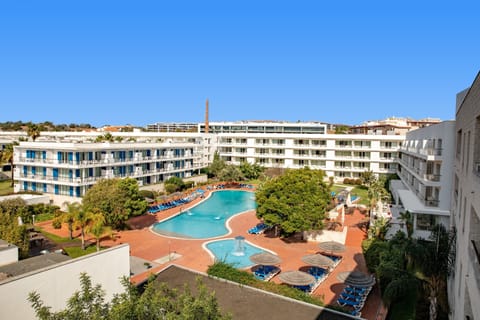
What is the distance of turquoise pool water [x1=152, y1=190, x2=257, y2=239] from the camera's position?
114ft

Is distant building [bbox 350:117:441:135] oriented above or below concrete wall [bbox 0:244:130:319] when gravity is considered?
above

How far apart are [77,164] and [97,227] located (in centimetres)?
1581

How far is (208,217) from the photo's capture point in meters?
41.1

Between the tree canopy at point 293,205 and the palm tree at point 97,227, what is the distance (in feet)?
42.3

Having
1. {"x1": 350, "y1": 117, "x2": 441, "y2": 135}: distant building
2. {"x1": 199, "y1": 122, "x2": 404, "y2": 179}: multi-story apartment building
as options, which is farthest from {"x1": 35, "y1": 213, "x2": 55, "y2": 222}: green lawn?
{"x1": 350, "y1": 117, "x2": 441, "y2": 135}: distant building

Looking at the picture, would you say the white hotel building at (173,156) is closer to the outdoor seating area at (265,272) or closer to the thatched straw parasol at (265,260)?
the outdoor seating area at (265,272)

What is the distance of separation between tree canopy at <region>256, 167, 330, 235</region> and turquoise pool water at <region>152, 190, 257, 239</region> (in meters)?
6.31

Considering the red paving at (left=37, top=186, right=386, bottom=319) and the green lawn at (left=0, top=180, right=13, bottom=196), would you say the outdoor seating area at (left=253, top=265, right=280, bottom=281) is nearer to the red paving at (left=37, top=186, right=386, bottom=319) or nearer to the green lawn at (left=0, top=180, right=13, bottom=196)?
the red paving at (left=37, top=186, right=386, bottom=319)

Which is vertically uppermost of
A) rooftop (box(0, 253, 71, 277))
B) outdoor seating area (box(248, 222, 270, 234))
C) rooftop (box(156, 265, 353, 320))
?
rooftop (box(0, 253, 71, 277))

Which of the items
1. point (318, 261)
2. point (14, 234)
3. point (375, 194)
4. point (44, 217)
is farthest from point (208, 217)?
point (14, 234)

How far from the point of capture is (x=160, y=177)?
181 feet

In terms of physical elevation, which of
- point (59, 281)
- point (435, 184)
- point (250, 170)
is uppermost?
point (435, 184)

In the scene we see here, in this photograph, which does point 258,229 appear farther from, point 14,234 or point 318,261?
point 14,234

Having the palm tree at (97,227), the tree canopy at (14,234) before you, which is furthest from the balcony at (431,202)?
the tree canopy at (14,234)
